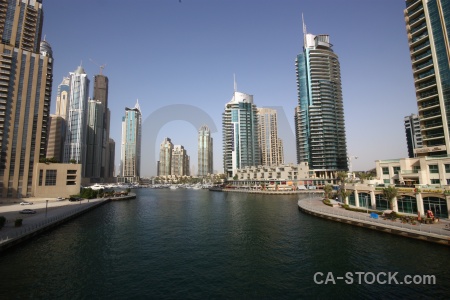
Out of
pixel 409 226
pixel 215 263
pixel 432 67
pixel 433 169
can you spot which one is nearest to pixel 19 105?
pixel 215 263

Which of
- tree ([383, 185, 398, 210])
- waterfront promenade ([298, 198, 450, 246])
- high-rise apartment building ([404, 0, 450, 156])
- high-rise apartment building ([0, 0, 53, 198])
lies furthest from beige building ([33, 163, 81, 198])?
high-rise apartment building ([404, 0, 450, 156])

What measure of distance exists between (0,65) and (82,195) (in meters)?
69.6

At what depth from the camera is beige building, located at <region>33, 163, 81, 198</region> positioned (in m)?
115

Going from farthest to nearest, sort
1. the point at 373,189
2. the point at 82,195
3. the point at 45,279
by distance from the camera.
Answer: the point at 82,195 < the point at 373,189 < the point at 45,279

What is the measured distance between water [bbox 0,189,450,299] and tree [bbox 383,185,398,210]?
1272 cm

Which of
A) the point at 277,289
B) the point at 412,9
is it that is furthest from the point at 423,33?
the point at 277,289

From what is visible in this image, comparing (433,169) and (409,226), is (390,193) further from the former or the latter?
(433,169)

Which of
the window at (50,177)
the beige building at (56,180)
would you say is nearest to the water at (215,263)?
the beige building at (56,180)

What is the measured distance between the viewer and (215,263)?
3459cm

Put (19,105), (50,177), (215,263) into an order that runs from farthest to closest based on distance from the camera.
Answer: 1. (50,177)
2. (19,105)
3. (215,263)

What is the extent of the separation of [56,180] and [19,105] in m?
38.9

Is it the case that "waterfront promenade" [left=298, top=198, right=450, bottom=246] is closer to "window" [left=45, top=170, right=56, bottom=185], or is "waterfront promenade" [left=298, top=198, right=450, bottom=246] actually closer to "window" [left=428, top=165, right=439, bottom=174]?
"window" [left=428, top=165, right=439, bottom=174]

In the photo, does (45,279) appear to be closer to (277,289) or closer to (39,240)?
(39,240)

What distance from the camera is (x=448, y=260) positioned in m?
32.2
